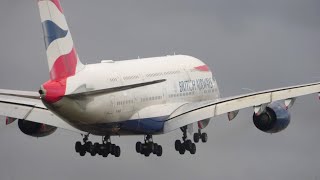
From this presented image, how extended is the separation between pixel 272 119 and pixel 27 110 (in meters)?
17.1

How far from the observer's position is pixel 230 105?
7195 inches

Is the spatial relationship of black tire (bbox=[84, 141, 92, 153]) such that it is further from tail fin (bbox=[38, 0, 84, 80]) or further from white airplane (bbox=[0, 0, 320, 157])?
tail fin (bbox=[38, 0, 84, 80])

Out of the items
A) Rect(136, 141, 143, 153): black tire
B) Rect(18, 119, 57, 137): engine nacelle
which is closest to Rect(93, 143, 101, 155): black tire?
Rect(136, 141, 143, 153): black tire

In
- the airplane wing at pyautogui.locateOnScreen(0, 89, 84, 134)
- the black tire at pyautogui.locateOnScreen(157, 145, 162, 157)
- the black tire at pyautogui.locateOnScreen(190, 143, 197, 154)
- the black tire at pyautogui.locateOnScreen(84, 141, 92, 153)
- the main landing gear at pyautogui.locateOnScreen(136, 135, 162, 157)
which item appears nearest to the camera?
the airplane wing at pyautogui.locateOnScreen(0, 89, 84, 134)

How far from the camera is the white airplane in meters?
176

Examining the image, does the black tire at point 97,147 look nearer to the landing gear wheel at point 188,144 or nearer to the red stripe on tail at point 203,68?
the landing gear wheel at point 188,144

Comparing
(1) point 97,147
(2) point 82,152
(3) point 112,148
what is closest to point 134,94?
(3) point 112,148

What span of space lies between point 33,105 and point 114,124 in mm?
6590

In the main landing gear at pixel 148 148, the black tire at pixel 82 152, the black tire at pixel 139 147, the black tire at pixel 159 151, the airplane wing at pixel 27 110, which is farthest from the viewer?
the black tire at pixel 139 147

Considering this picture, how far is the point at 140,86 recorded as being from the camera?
178 metres

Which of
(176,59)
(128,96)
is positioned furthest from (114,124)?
(176,59)

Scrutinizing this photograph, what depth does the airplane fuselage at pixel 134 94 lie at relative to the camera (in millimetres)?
176875

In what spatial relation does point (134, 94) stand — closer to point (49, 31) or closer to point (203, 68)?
point (49, 31)

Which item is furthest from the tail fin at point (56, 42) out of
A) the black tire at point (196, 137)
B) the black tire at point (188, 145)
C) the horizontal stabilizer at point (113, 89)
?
the black tire at point (196, 137)
